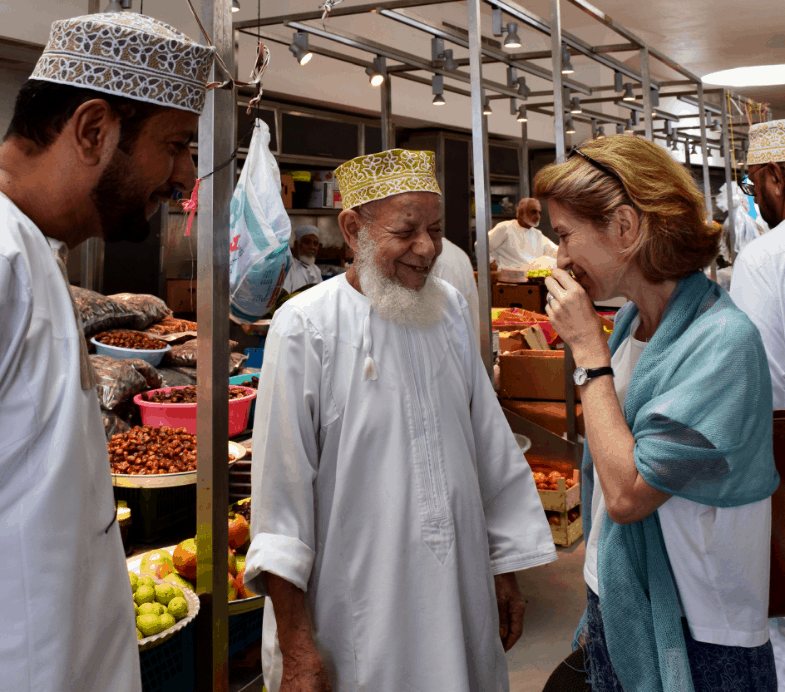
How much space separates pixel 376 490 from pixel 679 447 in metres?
0.63

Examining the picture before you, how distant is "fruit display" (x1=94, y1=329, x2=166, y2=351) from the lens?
344 cm

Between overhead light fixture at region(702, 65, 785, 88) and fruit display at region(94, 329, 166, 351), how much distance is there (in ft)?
34.8

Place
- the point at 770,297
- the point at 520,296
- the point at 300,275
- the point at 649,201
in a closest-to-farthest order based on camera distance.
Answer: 1. the point at 649,201
2. the point at 770,297
3. the point at 520,296
4. the point at 300,275

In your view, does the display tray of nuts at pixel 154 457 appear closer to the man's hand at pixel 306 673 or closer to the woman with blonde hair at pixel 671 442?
the man's hand at pixel 306 673

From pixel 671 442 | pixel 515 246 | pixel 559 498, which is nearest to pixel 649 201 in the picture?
pixel 671 442

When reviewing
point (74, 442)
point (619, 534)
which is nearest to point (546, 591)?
point (619, 534)

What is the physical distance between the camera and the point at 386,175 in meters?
1.77

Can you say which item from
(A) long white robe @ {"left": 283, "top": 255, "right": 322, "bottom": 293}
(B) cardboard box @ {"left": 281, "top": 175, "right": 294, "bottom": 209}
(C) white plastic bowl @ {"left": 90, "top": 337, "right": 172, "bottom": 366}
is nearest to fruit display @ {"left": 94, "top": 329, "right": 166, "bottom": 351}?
(C) white plastic bowl @ {"left": 90, "top": 337, "right": 172, "bottom": 366}

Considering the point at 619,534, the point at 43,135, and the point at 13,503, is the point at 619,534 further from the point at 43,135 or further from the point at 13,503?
the point at 43,135

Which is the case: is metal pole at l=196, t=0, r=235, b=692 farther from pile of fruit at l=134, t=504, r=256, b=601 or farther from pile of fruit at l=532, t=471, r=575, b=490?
pile of fruit at l=532, t=471, r=575, b=490

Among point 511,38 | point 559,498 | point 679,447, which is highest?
point 511,38

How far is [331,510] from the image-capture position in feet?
5.17

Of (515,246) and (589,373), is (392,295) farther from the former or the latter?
(515,246)

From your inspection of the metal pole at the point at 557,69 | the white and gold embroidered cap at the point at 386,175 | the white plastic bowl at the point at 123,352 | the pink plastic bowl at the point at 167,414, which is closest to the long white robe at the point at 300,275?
the white plastic bowl at the point at 123,352
